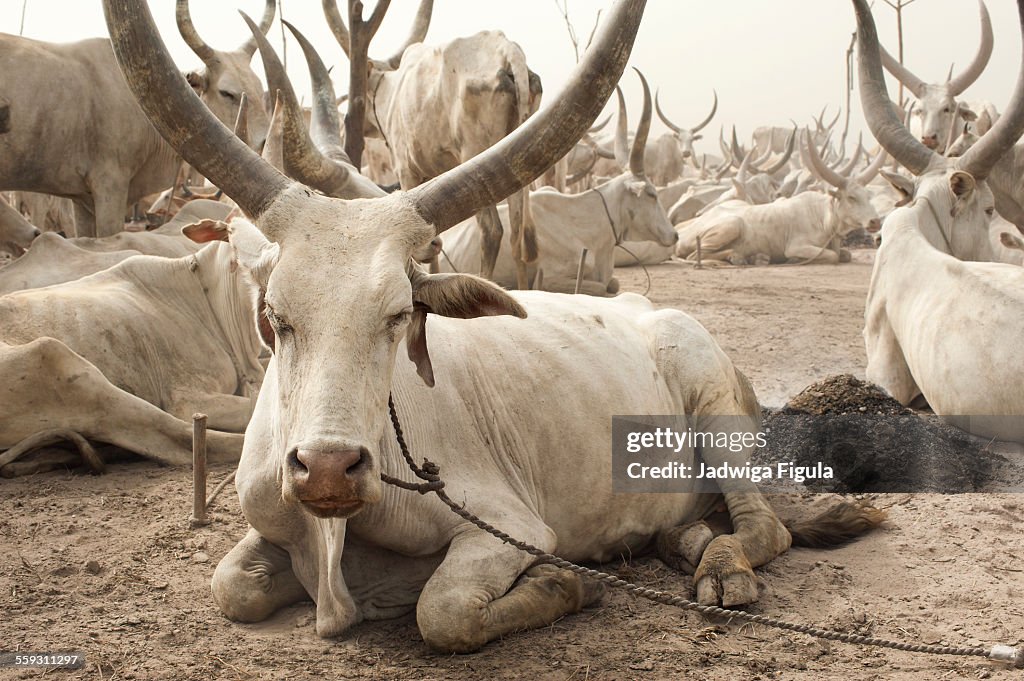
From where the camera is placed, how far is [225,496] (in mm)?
4641

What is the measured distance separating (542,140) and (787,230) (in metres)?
13.9

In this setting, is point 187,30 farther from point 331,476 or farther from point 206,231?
point 331,476

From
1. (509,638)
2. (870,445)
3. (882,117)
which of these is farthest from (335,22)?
(509,638)

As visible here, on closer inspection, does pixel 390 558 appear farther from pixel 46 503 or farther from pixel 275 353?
pixel 46 503

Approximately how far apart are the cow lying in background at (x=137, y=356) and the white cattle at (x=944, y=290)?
359cm

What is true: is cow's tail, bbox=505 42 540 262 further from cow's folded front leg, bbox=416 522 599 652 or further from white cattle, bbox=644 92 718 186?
white cattle, bbox=644 92 718 186

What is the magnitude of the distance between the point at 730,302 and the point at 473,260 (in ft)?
8.70

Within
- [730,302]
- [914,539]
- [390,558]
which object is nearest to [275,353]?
[390,558]

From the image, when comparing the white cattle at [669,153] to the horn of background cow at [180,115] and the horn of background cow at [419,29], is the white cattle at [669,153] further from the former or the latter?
the horn of background cow at [180,115]

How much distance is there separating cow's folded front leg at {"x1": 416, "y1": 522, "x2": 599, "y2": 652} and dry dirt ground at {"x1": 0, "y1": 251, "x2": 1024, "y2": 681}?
0.19 feet

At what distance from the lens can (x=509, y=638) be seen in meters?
3.12

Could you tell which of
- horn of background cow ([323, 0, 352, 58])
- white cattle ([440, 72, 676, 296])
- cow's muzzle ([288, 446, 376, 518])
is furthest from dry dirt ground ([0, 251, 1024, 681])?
white cattle ([440, 72, 676, 296])

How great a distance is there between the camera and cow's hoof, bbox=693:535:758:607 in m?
3.42

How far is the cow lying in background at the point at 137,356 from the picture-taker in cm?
491
